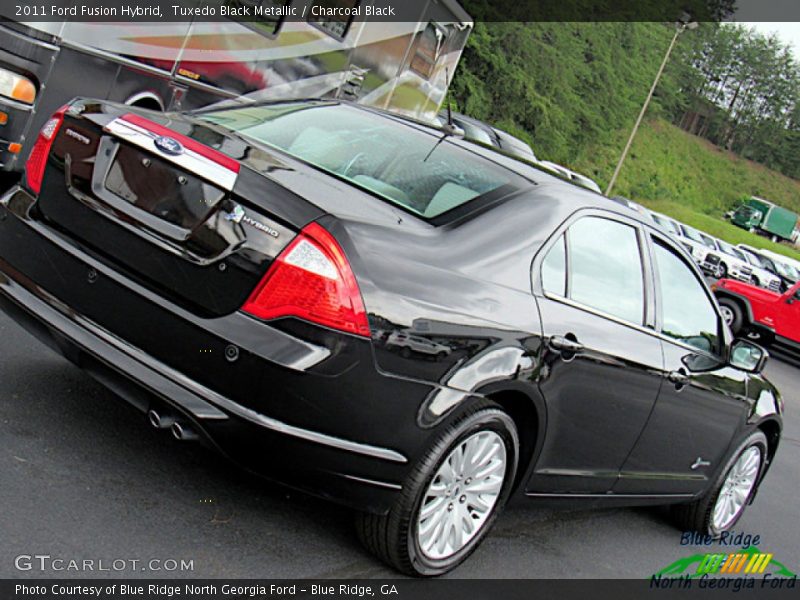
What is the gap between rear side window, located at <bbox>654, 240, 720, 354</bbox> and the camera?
5.18 m

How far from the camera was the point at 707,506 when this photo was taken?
6113mm

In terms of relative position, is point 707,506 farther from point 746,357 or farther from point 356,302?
point 356,302

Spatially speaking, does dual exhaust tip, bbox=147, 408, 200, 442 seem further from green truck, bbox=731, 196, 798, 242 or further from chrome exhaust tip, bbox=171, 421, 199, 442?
green truck, bbox=731, 196, 798, 242

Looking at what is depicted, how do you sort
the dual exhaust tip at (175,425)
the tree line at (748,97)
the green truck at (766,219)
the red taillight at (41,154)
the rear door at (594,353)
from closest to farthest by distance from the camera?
the dual exhaust tip at (175,425)
the red taillight at (41,154)
the rear door at (594,353)
the green truck at (766,219)
the tree line at (748,97)

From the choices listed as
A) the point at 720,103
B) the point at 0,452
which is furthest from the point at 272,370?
the point at 720,103

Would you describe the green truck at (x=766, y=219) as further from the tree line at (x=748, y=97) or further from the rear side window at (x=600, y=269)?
the rear side window at (x=600, y=269)

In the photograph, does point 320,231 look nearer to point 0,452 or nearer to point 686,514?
point 0,452

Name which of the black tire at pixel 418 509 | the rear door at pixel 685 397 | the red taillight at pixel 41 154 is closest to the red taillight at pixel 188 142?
the red taillight at pixel 41 154

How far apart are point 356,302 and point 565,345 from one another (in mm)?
1111

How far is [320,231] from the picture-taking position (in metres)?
3.58

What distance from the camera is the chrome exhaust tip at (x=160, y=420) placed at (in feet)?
12.1

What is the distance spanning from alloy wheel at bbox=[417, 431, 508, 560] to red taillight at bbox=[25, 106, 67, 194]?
1.90 meters

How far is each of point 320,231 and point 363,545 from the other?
1.28 metres

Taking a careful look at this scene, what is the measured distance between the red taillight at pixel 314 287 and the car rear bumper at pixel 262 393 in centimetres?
8
